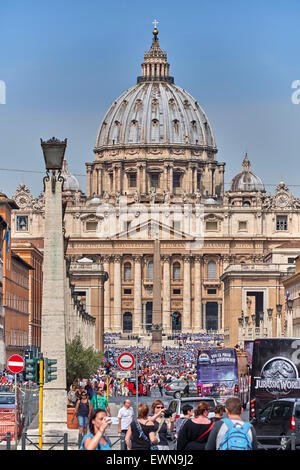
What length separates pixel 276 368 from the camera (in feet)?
100

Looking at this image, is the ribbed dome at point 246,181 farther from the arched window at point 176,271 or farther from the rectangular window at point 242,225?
the arched window at point 176,271

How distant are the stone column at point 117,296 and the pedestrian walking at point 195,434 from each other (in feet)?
452

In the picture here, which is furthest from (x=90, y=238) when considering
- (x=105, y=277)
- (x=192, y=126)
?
(x=192, y=126)

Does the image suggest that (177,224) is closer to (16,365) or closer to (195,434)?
(16,365)

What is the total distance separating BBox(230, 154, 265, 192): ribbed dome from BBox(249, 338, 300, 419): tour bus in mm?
149788

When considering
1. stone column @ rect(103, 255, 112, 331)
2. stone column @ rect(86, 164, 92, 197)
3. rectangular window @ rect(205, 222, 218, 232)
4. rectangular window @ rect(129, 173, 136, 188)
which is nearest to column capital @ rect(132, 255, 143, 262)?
stone column @ rect(103, 255, 112, 331)

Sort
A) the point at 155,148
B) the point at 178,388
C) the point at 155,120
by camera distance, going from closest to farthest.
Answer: the point at 178,388
the point at 155,148
the point at 155,120

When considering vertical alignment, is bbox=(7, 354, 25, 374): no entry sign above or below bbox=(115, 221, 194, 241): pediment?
below

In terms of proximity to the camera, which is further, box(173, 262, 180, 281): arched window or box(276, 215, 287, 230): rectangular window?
box(173, 262, 180, 281): arched window

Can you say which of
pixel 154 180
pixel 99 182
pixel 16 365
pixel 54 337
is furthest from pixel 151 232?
pixel 54 337

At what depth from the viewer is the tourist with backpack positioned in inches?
537

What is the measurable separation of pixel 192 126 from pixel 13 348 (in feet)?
361

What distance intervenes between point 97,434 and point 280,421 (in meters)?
9.88

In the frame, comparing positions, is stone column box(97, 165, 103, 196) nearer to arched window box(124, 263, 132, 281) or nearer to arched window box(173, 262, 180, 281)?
arched window box(124, 263, 132, 281)
